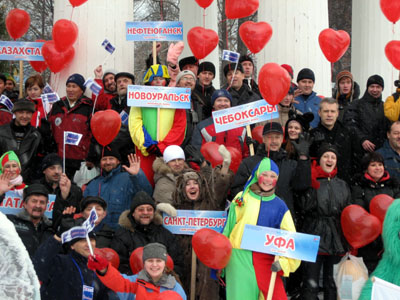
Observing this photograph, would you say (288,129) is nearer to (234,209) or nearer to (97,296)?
(234,209)

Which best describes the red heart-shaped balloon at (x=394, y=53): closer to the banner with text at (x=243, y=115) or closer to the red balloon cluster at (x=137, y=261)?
the banner with text at (x=243, y=115)

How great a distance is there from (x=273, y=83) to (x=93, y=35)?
397 cm

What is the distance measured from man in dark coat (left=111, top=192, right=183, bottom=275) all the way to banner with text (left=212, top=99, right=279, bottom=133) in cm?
139

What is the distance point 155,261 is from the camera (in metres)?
6.24

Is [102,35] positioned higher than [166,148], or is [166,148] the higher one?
[102,35]

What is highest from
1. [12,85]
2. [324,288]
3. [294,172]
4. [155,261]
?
[12,85]

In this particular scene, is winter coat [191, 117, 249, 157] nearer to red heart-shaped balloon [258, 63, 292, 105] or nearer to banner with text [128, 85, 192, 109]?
banner with text [128, 85, 192, 109]

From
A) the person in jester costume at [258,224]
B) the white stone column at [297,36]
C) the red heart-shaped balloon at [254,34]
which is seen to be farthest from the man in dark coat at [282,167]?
the white stone column at [297,36]

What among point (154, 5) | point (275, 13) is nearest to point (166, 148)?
point (275, 13)

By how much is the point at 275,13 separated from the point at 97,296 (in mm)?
7017

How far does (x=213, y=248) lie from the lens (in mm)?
6602

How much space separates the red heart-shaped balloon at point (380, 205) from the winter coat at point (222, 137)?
6.22 ft

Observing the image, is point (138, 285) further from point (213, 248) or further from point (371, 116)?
point (371, 116)

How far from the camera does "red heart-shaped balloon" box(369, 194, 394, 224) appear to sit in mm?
7406
